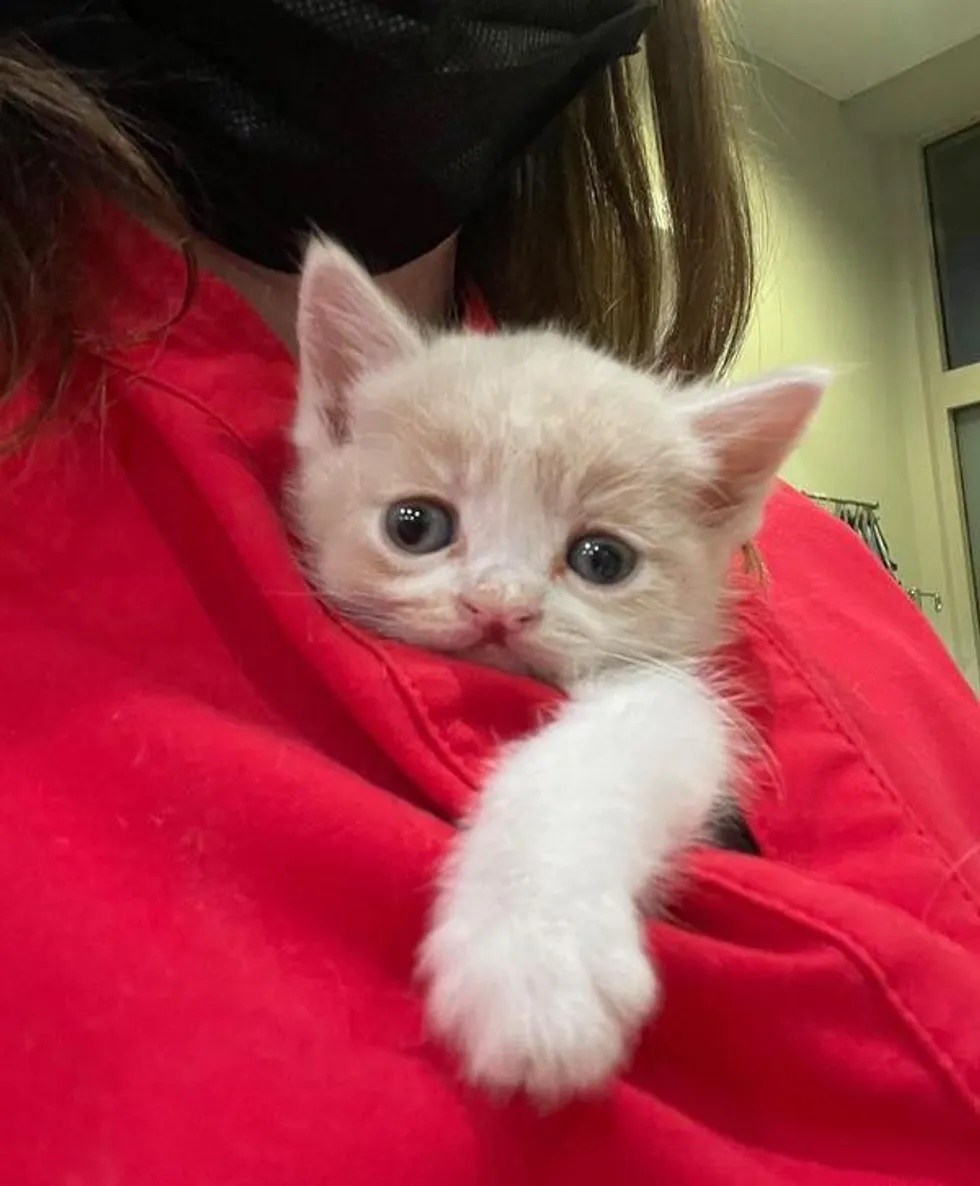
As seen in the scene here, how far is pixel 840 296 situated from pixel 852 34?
0.61 meters

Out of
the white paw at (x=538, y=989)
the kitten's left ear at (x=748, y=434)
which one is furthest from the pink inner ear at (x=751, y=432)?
the white paw at (x=538, y=989)

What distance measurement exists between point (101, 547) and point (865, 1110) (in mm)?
469

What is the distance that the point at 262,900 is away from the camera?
608 millimetres

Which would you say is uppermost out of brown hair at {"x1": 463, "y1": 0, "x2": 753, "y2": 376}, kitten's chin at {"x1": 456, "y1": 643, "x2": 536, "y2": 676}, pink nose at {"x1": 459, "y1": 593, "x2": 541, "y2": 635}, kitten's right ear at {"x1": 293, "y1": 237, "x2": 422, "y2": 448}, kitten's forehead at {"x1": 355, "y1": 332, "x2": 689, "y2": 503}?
brown hair at {"x1": 463, "y1": 0, "x2": 753, "y2": 376}

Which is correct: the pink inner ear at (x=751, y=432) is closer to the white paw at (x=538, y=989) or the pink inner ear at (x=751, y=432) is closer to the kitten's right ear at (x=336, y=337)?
the kitten's right ear at (x=336, y=337)

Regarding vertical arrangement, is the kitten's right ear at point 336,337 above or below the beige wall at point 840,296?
below

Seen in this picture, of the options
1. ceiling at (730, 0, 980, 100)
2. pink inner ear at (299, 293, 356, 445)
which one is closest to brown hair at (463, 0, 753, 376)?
pink inner ear at (299, 293, 356, 445)

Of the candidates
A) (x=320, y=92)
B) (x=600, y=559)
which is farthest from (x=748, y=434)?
(x=320, y=92)

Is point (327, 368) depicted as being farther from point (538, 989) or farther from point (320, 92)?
point (538, 989)

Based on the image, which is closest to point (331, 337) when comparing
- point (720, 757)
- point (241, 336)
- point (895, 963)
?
point (241, 336)

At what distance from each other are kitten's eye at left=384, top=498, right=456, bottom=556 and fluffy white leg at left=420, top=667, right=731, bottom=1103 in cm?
14

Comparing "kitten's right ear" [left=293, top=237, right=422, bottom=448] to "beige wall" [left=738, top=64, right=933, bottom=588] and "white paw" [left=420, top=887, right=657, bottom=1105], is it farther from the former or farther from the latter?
"beige wall" [left=738, top=64, right=933, bottom=588]

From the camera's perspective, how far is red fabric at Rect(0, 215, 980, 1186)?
0.55m

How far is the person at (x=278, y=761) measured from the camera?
56cm
